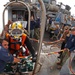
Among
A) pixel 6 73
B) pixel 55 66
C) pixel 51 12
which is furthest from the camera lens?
pixel 51 12

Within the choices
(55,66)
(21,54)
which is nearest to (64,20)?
(55,66)

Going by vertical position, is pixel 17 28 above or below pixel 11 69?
above

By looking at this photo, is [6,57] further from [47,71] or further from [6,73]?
[47,71]

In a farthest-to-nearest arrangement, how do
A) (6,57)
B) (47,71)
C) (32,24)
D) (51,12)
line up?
(51,12) < (32,24) < (47,71) < (6,57)

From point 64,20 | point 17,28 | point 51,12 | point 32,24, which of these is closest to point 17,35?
point 17,28

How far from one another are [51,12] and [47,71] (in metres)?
17.6

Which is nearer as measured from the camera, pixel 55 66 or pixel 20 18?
pixel 55 66

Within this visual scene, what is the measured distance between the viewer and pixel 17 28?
22.0ft

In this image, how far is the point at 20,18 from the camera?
53.1ft

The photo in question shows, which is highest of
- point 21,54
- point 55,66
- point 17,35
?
point 17,35

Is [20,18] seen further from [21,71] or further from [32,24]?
[21,71]

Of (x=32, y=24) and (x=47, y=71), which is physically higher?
(x=32, y=24)

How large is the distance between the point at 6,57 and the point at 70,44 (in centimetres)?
377

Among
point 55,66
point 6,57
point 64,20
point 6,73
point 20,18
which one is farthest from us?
point 64,20
